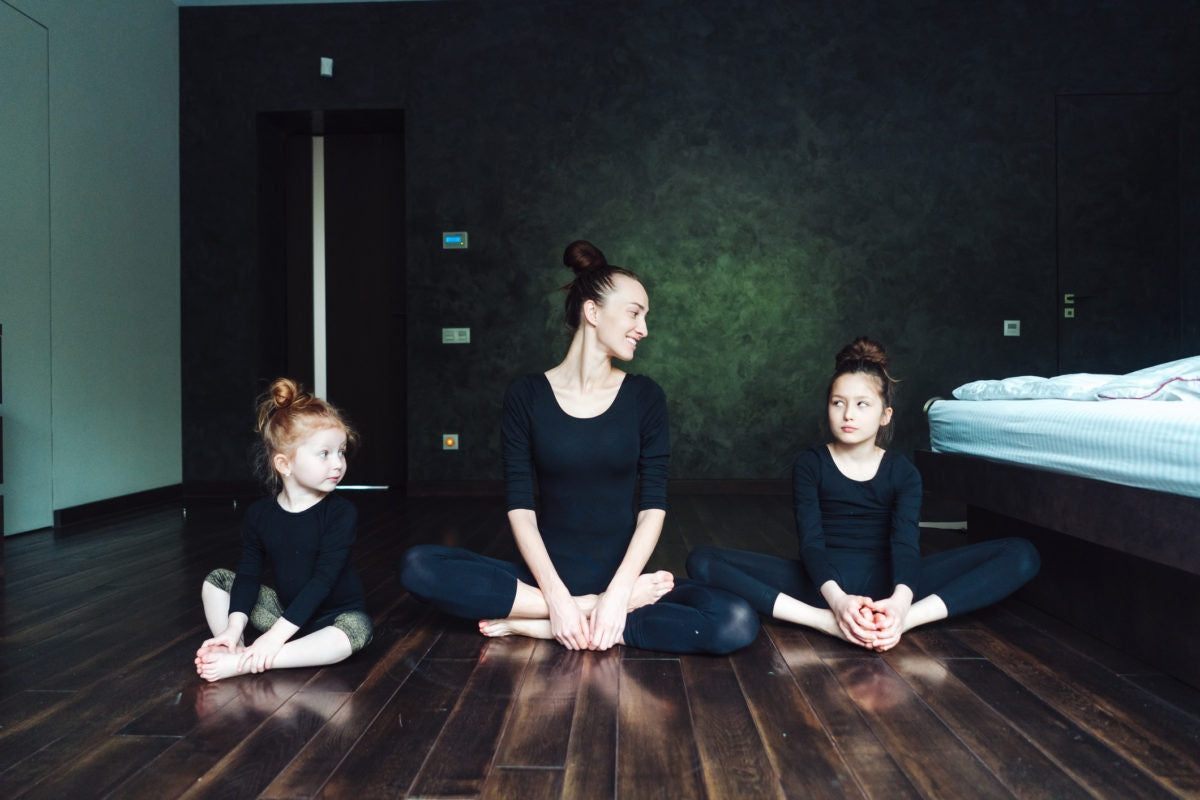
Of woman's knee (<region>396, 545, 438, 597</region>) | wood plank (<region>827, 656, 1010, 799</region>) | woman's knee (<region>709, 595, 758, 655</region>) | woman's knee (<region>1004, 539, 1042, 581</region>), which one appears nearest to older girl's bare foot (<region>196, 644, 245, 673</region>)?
woman's knee (<region>396, 545, 438, 597</region>)

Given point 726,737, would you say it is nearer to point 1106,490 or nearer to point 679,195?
point 1106,490

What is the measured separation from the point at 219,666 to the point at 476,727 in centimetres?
61

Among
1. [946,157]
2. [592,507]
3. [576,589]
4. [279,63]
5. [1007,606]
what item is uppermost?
[279,63]

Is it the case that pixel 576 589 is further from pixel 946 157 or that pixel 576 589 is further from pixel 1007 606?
Answer: pixel 946 157

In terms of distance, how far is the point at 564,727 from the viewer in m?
1.45

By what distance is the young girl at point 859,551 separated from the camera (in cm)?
204

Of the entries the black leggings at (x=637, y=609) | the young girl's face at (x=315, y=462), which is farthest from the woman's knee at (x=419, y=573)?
the young girl's face at (x=315, y=462)

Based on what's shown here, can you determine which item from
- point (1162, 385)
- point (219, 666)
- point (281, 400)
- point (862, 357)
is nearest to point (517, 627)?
point (219, 666)

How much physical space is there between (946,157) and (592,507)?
419cm

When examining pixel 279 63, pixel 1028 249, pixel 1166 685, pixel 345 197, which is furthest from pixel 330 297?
pixel 1166 685

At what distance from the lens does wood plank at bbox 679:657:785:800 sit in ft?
3.99

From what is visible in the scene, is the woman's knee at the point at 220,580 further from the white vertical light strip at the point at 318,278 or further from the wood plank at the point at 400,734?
the white vertical light strip at the point at 318,278

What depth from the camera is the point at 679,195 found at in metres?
5.21

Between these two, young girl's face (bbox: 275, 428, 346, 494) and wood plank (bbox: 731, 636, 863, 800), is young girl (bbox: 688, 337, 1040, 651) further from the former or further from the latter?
young girl's face (bbox: 275, 428, 346, 494)
